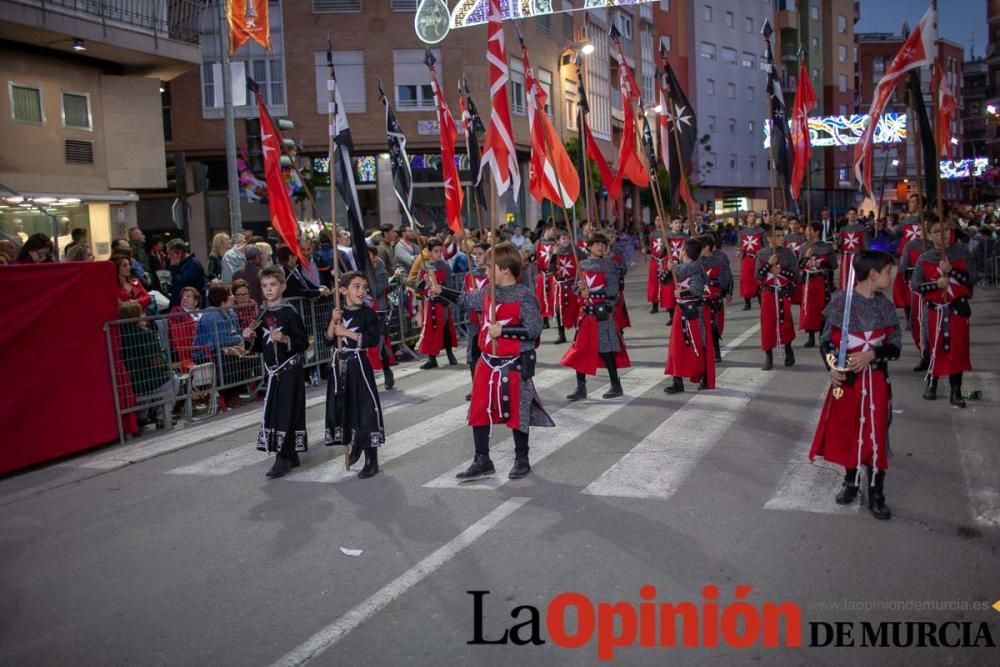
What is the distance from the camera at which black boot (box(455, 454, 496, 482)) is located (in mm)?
7613

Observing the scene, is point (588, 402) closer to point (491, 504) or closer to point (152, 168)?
point (491, 504)

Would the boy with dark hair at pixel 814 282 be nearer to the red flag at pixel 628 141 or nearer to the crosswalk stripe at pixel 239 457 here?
the red flag at pixel 628 141

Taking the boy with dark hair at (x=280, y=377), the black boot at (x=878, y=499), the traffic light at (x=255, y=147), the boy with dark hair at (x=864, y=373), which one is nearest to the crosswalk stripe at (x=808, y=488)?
the black boot at (x=878, y=499)

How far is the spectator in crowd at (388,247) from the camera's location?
604 inches

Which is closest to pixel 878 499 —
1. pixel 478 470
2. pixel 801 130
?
pixel 478 470

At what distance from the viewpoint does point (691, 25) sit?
63000 mm

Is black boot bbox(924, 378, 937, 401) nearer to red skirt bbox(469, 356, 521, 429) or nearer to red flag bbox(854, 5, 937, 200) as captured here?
red flag bbox(854, 5, 937, 200)

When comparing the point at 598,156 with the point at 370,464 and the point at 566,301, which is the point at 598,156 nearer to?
the point at 566,301

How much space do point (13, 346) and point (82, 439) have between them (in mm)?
1186

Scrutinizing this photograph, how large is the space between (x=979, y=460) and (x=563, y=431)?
359 cm

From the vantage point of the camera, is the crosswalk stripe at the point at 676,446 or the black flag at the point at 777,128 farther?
the black flag at the point at 777,128

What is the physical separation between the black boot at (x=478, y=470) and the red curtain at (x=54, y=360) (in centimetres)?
402

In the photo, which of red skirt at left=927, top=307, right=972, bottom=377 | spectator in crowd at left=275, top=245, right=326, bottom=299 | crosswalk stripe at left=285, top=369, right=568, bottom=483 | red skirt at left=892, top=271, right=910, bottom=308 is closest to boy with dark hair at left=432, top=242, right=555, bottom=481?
crosswalk stripe at left=285, top=369, right=568, bottom=483

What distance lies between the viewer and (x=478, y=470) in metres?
7.64
